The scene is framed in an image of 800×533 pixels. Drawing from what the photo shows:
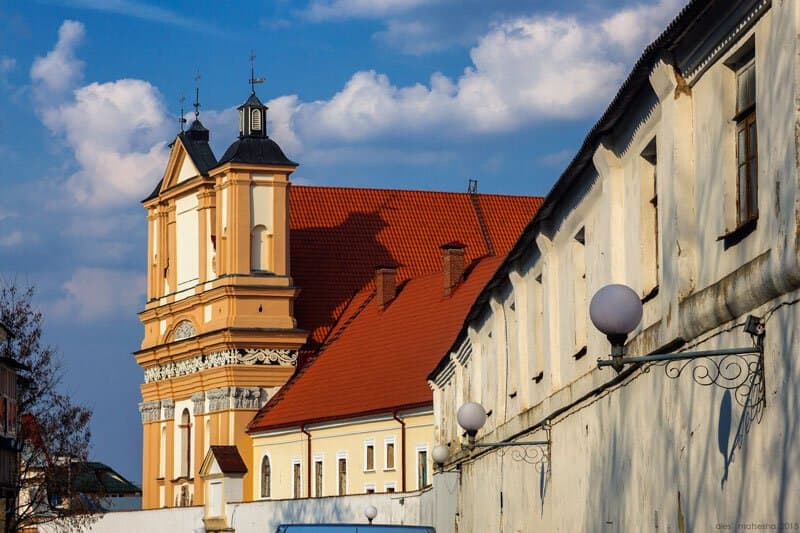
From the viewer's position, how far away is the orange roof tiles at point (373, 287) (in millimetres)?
60469

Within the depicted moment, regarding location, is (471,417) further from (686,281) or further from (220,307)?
(220,307)

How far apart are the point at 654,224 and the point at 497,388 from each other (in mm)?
12329

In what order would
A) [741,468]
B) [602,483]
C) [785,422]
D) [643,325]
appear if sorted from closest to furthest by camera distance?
[785,422] < [741,468] < [643,325] < [602,483]

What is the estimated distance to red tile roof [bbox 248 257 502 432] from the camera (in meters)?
58.8

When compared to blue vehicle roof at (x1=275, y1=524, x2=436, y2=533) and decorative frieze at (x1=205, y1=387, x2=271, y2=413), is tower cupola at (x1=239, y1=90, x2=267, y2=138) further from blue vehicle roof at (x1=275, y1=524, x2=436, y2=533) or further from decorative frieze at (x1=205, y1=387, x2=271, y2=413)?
blue vehicle roof at (x1=275, y1=524, x2=436, y2=533)

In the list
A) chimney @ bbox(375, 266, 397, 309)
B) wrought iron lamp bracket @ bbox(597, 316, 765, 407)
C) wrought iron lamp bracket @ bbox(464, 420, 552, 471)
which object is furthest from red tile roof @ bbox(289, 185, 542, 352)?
wrought iron lamp bracket @ bbox(597, 316, 765, 407)

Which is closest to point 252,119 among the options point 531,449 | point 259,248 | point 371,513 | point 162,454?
point 259,248

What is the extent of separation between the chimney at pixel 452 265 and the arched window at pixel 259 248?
8.80 metres

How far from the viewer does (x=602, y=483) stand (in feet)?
56.3

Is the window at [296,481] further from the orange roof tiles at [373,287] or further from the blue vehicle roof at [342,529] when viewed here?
the blue vehicle roof at [342,529]

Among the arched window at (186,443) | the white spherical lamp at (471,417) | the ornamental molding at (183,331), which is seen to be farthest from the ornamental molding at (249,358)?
the white spherical lamp at (471,417)

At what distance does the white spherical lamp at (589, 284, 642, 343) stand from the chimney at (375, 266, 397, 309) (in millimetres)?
56324

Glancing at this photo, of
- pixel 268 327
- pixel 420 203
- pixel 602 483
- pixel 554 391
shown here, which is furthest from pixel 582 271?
pixel 420 203

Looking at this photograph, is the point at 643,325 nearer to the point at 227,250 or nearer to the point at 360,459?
the point at 360,459
